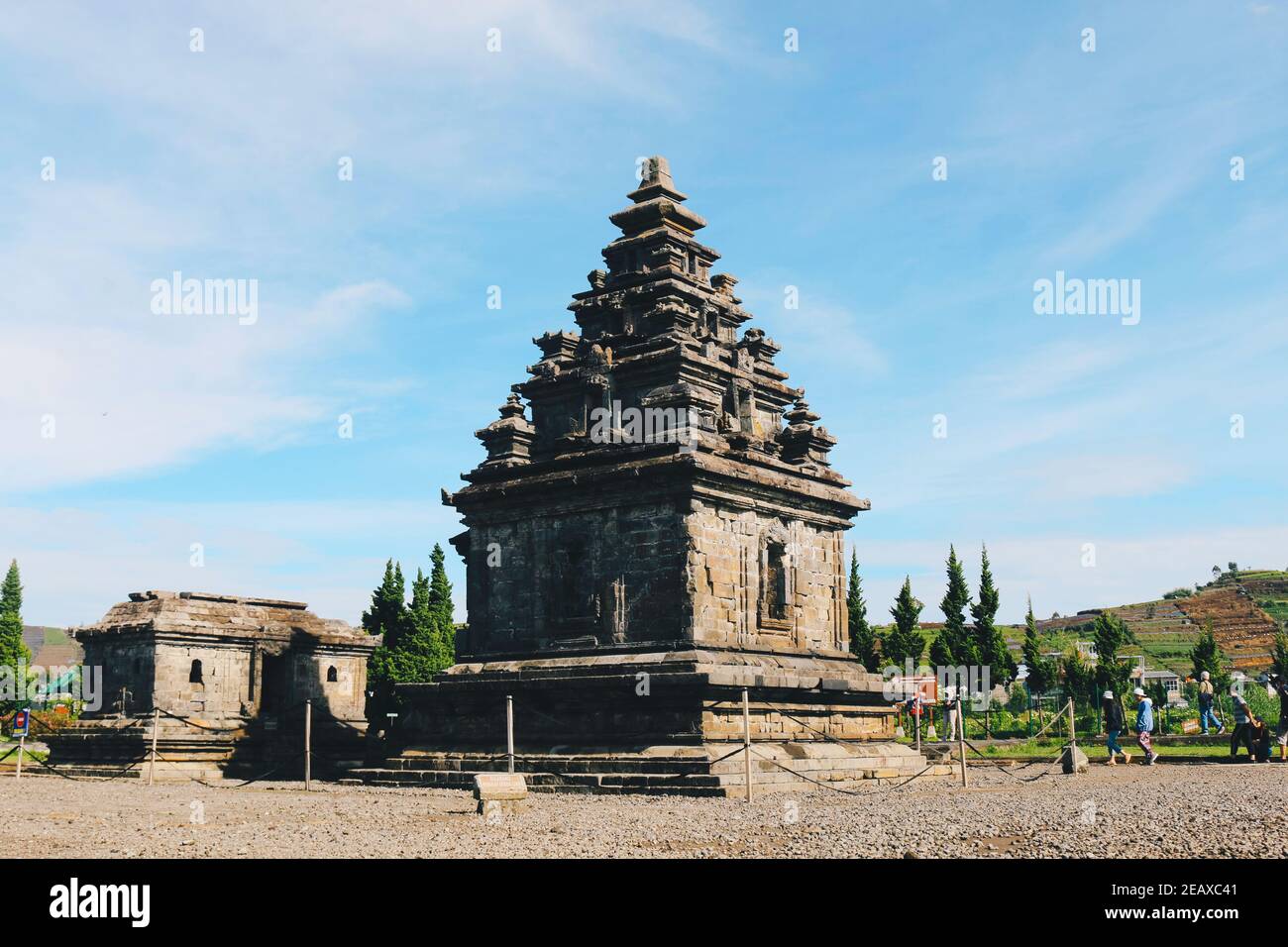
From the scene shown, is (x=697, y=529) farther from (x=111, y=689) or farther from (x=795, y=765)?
(x=111, y=689)

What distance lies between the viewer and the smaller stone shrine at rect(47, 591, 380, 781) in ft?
111

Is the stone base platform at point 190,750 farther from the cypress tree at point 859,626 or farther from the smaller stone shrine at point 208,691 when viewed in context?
the cypress tree at point 859,626

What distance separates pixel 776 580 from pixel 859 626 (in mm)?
24040

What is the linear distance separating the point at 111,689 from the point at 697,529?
65.6 ft

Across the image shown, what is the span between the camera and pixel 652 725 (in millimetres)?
24266

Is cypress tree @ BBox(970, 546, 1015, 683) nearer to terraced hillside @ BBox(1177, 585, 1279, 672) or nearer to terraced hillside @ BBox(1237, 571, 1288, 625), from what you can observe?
terraced hillside @ BBox(1177, 585, 1279, 672)

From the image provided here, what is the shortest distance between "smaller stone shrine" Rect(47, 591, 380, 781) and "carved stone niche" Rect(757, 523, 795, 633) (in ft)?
40.3

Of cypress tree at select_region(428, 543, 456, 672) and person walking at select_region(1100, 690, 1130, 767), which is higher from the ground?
cypress tree at select_region(428, 543, 456, 672)

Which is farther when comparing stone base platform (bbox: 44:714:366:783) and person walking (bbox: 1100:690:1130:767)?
stone base platform (bbox: 44:714:366:783)

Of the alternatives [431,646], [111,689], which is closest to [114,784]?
[111,689]

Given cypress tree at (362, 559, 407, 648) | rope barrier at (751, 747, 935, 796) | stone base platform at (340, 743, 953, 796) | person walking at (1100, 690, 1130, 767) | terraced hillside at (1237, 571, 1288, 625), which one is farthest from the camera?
terraced hillside at (1237, 571, 1288, 625)

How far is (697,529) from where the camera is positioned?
25.8m

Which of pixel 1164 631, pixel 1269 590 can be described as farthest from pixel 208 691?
pixel 1269 590

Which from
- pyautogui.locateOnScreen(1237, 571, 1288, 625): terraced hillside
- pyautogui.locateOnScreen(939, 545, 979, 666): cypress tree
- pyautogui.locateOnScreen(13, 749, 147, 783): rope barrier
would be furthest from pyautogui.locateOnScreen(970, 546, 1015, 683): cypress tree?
pyautogui.locateOnScreen(1237, 571, 1288, 625): terraced hillside
